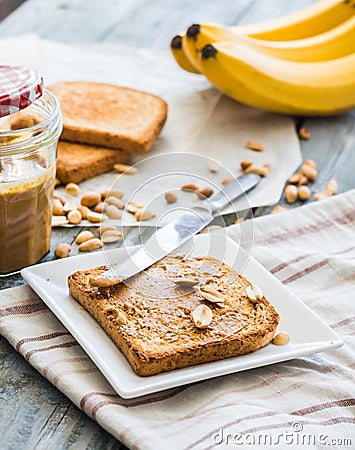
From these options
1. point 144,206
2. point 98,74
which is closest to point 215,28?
point 98,74

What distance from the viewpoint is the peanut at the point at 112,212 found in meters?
1.28

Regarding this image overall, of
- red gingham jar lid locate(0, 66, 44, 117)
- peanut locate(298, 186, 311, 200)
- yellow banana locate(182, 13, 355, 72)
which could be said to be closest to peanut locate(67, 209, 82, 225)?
red gingham jar lid locate(0, 66, 44, 117)

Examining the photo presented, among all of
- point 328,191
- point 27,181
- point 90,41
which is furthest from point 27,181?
point 90,41

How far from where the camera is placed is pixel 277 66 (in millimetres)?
1874

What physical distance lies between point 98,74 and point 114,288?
3.46 ft

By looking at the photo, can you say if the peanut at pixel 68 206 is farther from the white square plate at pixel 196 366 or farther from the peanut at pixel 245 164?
the peanut at pixel 245 164

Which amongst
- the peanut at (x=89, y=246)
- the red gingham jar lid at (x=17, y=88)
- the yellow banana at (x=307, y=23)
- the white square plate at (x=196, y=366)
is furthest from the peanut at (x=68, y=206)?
the yellow banana at (x=307, y=23)

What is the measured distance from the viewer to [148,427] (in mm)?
991

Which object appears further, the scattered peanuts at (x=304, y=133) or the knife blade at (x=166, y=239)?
the scattered peanuts at (x=304, y=133)

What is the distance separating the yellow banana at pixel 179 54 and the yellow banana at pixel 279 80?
0.13 meters

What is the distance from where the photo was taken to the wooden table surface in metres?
1.01

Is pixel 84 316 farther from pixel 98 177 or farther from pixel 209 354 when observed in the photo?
pixel 98 177

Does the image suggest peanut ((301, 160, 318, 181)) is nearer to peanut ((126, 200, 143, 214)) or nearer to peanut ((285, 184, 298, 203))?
peanut ((285, 184, 298, 203))

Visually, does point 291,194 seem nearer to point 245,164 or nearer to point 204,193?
point 245,164
